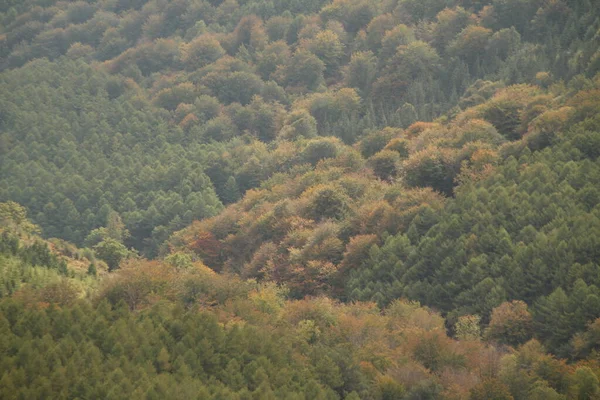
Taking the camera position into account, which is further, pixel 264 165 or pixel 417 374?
pixel 264 165

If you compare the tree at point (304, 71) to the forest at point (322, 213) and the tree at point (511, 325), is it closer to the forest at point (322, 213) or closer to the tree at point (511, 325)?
the forest at point (322, 213)

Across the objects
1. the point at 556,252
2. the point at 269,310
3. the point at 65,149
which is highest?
the point at 556,252

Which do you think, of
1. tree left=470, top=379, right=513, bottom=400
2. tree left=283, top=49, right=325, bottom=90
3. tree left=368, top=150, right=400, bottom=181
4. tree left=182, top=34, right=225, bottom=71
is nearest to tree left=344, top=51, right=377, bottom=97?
tree left=283, top=49, right=325, bottom=90

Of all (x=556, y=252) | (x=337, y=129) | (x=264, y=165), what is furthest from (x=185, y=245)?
(x=556, y=252)

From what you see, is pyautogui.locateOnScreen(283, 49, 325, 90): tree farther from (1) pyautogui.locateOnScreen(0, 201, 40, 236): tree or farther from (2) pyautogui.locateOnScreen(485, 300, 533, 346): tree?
(2) pyautogui.locateOnScreen(485, 300, 533, 346): tree

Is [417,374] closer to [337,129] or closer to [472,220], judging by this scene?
[472,220]

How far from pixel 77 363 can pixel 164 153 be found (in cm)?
10533

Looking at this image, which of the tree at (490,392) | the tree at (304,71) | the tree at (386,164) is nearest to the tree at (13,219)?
the tree at (386,164)

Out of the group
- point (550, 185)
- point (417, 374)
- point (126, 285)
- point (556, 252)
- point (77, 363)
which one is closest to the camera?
point (77, 363)

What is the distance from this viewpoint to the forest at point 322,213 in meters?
66.2

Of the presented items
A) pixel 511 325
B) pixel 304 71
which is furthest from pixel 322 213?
pixel 304 71

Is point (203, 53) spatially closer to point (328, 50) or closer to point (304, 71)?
point (304, 71)

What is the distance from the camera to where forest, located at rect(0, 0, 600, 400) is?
217 feet

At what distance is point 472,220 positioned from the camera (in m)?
89.3
